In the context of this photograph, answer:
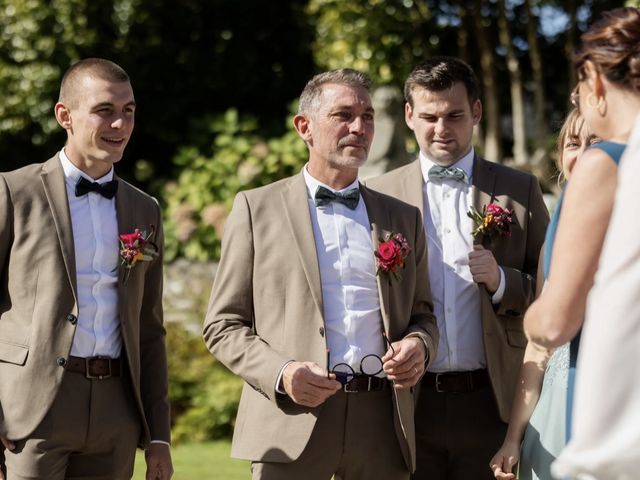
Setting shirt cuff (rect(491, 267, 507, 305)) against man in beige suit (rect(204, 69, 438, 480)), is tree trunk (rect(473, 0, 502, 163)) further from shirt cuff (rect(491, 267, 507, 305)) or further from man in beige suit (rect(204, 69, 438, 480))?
man in beige suit (rect(204, 69, 438, 480))

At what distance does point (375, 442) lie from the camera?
4.58 m

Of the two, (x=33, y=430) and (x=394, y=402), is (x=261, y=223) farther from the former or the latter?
(x=33, y=430)

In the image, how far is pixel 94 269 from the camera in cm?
471

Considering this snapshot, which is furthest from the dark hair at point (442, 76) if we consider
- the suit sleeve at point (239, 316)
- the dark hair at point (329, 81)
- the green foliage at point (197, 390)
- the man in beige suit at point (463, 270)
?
the green foliage at point (197, 390)

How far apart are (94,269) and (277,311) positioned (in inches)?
31.1

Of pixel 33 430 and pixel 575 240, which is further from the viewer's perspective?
pixel 33 430

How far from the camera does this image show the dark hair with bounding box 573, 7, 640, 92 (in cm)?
314

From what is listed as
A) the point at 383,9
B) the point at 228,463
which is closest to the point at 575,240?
the point at 228,463

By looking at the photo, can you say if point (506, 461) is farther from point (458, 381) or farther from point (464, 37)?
point (464, 37)

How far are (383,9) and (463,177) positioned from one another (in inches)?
318

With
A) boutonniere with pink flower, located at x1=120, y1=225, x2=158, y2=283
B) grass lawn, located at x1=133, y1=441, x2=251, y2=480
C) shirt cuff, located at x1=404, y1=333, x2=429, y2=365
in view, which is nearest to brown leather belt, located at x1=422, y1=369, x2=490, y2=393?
shirt cuff, located at x1=404, y1=333, x2=429, y2=365

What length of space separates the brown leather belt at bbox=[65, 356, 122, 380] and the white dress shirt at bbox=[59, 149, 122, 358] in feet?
0.09

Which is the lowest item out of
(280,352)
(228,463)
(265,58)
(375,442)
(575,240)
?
(228,463)

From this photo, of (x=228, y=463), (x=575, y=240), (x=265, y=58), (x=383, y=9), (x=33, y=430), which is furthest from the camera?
(x=265, y=58)
